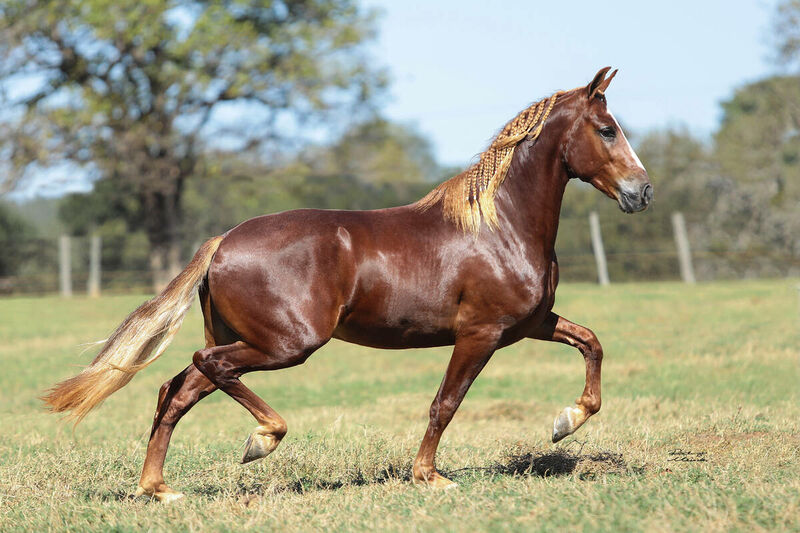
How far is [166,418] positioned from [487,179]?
94.5 inches

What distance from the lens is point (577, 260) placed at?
2436 cm

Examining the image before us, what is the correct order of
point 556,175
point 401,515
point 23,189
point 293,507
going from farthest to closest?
point 23,189, point 556,175, point 293,507, point 401,515

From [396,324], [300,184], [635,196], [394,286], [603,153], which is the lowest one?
[396,324]

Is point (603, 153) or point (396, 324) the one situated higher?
point (603, 153)

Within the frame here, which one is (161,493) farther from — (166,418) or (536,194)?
(536,194)

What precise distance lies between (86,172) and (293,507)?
22934 millimetres

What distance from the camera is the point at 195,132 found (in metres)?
26.8

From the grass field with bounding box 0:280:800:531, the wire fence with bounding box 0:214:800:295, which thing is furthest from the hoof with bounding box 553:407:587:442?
the wire fence with bounding box 0:214:800:295

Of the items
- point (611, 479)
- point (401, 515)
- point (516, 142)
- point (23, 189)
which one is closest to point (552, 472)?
point (611, 479)

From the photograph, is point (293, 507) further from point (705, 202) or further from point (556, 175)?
point (705, 202)

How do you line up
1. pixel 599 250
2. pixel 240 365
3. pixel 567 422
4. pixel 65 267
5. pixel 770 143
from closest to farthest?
pixel 240 365 < pixel 567 422 < pixel 599 250 < pixel 65 267 < pixel 770 143

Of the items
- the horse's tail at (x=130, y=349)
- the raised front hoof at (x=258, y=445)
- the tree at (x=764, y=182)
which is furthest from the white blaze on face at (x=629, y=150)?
the tree at (x=764, y=182)

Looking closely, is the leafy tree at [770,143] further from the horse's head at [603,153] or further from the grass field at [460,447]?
the horse's head at [603,153]

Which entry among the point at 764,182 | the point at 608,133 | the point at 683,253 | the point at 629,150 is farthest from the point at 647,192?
the point at 764,182
